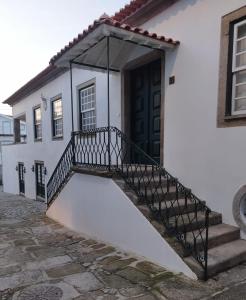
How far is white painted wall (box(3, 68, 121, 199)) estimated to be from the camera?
6742 mm

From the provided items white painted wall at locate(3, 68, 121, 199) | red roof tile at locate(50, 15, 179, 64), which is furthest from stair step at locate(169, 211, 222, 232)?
white painted wall at locate(3, 68, 121, 199)

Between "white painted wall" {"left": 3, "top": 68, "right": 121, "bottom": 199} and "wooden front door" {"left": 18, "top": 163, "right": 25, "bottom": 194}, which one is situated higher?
"white painted wall" {"left": 3, "top": 68, "right": 121, "bottom": 199}

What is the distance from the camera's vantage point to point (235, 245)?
344 centimetres

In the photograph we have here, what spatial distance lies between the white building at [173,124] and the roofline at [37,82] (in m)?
3.11

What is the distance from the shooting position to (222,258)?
10.1ft

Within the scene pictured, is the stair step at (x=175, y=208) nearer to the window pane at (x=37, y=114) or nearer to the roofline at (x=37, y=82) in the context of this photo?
the roofline at (x=37, y=82)

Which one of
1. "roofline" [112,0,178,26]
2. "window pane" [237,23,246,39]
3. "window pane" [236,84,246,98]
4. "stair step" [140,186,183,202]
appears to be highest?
"roofline" [112,0,178,26]

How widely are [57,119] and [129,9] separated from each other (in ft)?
17.8

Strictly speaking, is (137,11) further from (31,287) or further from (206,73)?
(31,287)

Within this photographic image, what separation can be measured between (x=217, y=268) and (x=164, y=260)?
0.65 m

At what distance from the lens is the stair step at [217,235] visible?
3.27 meters

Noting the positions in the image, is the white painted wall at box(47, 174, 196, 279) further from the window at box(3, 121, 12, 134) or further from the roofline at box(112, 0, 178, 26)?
the window at box(3, 121, 12, 134)

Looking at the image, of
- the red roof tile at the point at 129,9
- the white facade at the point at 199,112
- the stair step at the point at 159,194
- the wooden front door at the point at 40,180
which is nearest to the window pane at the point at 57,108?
the wooden front door at the point at 40,180

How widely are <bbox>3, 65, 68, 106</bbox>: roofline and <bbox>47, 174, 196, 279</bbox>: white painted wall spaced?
16.1 feet
